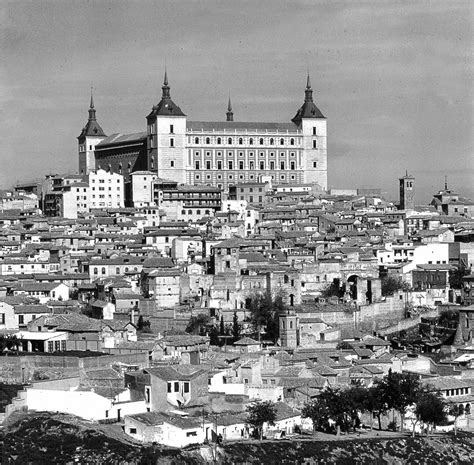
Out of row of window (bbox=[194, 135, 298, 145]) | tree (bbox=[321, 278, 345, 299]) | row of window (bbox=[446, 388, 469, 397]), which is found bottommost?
row of window (bbox=[446, 388, 469, 397])

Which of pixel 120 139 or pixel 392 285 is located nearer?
pixel 392 285

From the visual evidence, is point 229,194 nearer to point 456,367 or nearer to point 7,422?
point 456,367

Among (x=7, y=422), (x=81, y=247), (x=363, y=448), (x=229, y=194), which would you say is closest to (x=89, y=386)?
(x=7, y=422)

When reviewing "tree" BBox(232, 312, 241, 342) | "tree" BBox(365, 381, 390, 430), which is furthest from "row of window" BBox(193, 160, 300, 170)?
"tree" BBox(365, 381, 390, 430)

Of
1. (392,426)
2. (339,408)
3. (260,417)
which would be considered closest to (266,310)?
(392,426)

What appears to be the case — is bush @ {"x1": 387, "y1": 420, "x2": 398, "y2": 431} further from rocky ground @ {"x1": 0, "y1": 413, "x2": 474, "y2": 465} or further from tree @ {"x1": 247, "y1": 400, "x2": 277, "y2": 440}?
tree @ {"x1": 247, "y1": 400, "x2": 277, "y2": 440}

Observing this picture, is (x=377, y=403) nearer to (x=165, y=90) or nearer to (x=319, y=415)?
(x=319, y=415)

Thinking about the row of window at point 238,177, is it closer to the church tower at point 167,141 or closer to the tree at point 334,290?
the church tower at point 167,141
